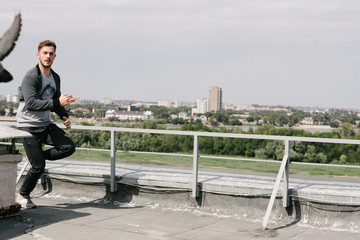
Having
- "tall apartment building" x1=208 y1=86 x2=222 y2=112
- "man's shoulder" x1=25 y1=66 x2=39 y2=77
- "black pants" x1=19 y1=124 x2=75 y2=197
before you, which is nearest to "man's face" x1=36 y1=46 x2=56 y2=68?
"man's shoulder" x1=25 y1=66 x2=39 y2=77

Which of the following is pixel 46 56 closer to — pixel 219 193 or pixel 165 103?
pixel 219 193

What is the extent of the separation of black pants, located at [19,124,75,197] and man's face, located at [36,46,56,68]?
2.62ft

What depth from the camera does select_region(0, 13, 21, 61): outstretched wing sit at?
6684 millimetres

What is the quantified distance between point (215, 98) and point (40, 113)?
18135 cm

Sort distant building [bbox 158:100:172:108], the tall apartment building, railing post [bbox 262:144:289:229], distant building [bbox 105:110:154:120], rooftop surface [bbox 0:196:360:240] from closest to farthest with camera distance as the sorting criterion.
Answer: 1. rooftop surface [bbox 0:196:360:240]
2. railing post [bbox 262:144:289:229]
3. distant building [bbox 105:110:154:120]
4. distant building [bbox 158:100:172:108]
5. the tall apartment building

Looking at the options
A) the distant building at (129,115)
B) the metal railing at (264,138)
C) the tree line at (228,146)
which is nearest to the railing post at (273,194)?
the metal railing at (264,138)

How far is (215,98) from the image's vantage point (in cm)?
18762

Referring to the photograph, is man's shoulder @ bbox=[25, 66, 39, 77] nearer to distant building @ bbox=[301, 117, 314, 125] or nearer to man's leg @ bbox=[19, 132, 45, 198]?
man's leg @ bbox=[19, 132, 45, 198]

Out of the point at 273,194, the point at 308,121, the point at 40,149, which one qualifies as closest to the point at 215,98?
the point at 308,121

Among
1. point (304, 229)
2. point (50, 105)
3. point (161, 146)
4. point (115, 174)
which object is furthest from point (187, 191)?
point (161, 146)

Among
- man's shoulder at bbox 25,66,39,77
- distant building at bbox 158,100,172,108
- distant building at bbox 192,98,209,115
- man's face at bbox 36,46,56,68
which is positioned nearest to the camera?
man's shoulder at bbox 25,66,39,77

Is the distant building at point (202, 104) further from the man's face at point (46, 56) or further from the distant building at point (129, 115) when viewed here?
the man's face at point (46, 56)

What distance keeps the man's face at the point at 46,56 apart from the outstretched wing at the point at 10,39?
1.14ft

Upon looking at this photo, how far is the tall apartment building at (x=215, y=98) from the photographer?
593ft
